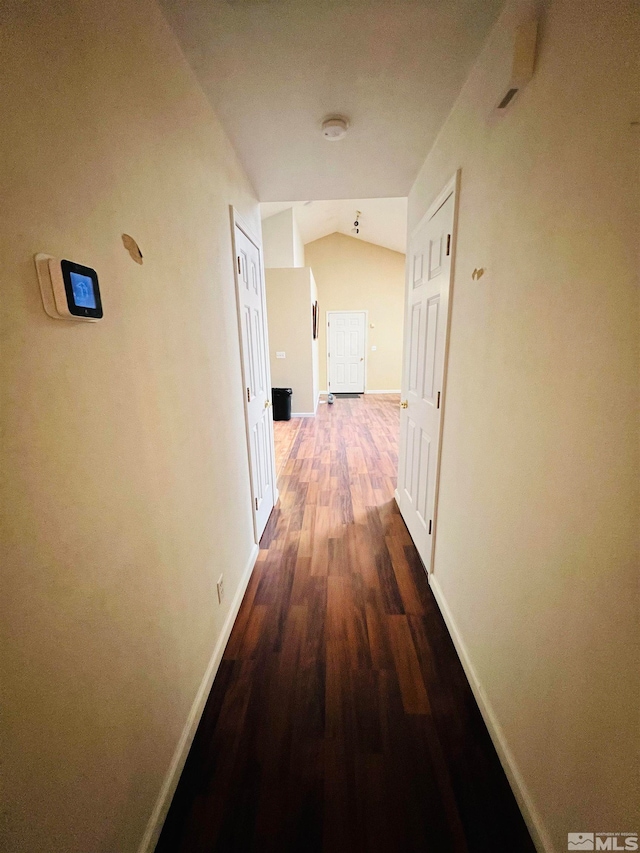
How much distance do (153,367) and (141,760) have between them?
111 cm

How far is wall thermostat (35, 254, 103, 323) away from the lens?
1.97 ft

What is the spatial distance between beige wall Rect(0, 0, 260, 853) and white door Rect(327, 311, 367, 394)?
7.04m

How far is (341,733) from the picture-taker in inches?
47.9

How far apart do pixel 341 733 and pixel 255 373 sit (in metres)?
2.01

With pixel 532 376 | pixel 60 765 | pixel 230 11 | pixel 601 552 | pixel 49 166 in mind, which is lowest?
pixel 60 765

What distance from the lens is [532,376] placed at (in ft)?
3.13

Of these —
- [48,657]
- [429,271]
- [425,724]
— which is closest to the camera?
[48,657]

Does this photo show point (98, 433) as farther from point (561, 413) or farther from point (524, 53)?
point (524, 53)

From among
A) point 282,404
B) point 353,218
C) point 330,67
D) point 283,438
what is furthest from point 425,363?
point 353,218

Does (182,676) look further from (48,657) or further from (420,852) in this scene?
(420,852)

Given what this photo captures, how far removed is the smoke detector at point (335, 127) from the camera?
1.60 metres

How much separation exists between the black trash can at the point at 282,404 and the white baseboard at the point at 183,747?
14.2 ft

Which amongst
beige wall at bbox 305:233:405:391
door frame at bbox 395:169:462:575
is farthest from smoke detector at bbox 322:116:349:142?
beige wall at bbox 305:233:405:391

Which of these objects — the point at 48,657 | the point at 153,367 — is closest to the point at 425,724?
the point at 48,657
